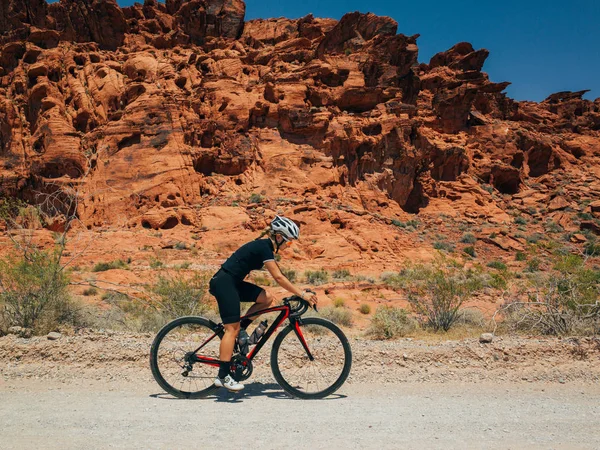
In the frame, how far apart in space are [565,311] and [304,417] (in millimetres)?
5079

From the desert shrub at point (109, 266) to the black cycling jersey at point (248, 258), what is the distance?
17.0 m

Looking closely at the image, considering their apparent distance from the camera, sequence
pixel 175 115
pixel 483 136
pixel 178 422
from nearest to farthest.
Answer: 1. pixel 178 422
2. pixel 175 115
3. pixel 483 136

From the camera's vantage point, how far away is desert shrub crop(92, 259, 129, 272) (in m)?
19.8

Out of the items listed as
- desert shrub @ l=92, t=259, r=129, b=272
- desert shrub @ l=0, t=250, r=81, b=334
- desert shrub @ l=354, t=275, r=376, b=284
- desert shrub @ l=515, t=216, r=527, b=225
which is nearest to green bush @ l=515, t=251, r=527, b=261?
desert shrub @ l=515, t=216, r=527, b=225

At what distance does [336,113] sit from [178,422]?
3304 cm

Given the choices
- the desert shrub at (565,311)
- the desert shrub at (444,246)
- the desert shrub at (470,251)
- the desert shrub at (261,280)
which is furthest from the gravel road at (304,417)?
the desert shrub at (470,251)

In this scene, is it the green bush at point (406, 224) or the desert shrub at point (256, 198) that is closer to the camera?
the desert shrub at point (256, 198)

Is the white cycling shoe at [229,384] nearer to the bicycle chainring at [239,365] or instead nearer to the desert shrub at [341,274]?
the bicycle chainring at [239,365]

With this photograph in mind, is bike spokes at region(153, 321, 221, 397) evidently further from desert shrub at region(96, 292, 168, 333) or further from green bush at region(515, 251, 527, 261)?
green bush at region(515, 251, 527, 261)

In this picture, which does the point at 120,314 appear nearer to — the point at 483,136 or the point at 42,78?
the point at 42,78

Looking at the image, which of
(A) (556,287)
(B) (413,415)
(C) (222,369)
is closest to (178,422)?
(C) (222,369)

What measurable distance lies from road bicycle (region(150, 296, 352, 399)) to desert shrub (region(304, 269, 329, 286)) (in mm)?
13876

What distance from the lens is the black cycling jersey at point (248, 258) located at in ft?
14.2

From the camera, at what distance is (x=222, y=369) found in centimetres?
428
